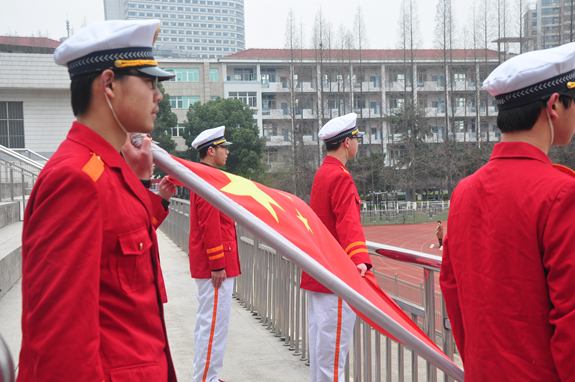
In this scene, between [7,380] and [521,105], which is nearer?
[7,380]

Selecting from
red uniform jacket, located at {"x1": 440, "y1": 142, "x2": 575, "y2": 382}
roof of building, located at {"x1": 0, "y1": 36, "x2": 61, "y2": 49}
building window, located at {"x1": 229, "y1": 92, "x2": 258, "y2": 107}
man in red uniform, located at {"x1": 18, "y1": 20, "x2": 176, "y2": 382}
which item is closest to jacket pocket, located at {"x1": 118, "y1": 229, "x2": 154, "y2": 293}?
man in red uniform, located at {"x1": 18, "y1": 20, "x2": 176, "y2": 382}

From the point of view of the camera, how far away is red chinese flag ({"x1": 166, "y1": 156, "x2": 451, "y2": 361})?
1.90 meters

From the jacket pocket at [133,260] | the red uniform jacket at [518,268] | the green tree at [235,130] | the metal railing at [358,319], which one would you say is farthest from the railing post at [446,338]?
the green tree at [235,130]

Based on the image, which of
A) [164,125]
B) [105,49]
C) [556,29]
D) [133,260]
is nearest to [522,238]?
[133,260]

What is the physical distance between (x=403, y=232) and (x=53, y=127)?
2276 centimetres

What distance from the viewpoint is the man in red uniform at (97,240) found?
1.25 m

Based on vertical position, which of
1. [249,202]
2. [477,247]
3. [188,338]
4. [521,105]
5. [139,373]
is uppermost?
[521,105]

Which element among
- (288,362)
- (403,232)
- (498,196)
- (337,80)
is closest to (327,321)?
(288,362)

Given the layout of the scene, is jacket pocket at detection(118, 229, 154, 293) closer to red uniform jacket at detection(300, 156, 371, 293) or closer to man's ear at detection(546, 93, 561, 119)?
man's ear at detection(546, 93, 561, 119)

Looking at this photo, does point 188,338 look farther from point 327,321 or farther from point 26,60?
point 26,60

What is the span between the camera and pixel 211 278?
4.07 m

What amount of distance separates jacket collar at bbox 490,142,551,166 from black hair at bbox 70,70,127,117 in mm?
1179

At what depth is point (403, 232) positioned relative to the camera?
34.5 metres

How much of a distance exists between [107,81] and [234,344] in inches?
157
